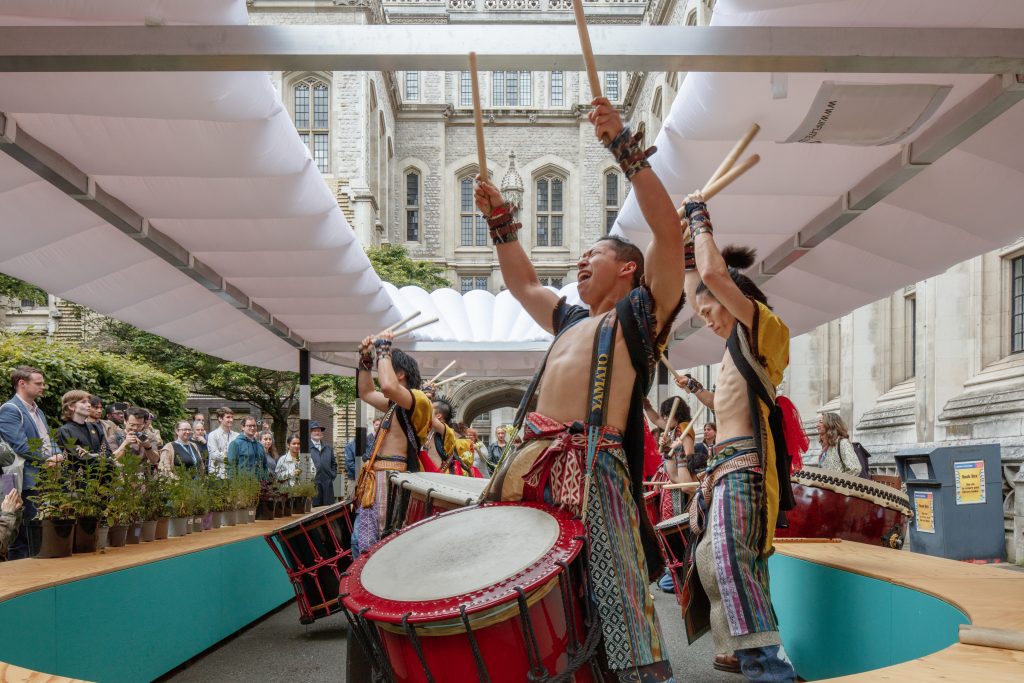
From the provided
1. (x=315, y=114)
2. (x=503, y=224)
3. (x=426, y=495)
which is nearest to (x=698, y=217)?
(x=503, y=224)

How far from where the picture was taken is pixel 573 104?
53.6 meters

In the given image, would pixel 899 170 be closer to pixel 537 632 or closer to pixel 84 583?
pixel 537 632

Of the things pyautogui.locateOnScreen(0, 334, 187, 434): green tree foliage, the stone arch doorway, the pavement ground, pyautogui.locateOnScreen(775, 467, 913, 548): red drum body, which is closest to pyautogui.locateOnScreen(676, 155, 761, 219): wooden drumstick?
pyautogui.locateOnScreen(775, 467, 913, 548): red drum body

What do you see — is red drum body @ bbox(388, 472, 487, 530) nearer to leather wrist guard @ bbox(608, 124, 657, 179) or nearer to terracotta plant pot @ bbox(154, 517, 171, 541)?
leather wrist guard @ bbox(608, 124, 657, 179)

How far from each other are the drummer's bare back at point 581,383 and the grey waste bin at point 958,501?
23.5 feet

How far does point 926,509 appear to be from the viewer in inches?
366

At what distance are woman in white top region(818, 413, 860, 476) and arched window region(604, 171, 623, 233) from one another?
4426cm

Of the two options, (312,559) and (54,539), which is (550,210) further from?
(54,539)

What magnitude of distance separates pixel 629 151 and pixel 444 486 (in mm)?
1390

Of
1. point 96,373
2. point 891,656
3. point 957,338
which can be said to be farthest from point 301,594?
point 96,373

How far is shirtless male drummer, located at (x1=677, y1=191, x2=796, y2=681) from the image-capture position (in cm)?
367

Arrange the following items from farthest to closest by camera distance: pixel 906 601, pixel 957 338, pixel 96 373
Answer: pixel 96 373 → pixel 957 338 → pixel 906 601

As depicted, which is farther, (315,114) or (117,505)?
(315,114)

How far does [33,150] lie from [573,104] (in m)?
49.7
